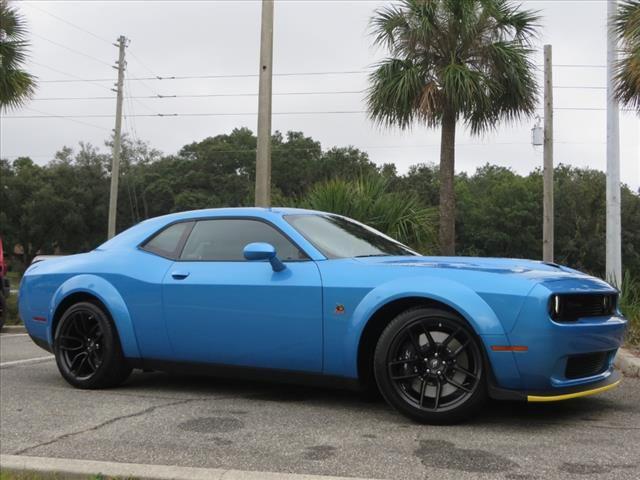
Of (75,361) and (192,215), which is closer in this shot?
(192,215)

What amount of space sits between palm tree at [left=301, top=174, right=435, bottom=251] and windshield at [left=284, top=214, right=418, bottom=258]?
5.78 meters

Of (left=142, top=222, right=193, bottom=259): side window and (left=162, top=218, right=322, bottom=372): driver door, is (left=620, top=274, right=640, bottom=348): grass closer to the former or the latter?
(left=162, top=218, right=322, bottom=372): driver door

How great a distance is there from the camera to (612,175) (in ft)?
38.3

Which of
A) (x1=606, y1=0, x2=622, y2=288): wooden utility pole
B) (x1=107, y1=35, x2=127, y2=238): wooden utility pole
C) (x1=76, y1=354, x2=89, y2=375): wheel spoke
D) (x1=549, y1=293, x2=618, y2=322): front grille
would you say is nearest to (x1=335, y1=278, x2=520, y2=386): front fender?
(x1=549, y1=293, x2=618, y2=322): front grille

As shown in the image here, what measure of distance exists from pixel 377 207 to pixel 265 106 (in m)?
2.61

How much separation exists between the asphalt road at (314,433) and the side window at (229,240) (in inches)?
42.4

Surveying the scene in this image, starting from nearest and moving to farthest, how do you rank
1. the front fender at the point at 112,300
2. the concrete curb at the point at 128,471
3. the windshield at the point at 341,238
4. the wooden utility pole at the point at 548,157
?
the concrete curb at the point at 128,471
the windshield at the point at 341,238
the front fender at the point at 112,300
the wooden utility pole at the point at 548,157

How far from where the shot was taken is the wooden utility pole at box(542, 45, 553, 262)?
1770 centimetres

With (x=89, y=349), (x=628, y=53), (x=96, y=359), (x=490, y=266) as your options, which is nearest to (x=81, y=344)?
(x=89, y=349)

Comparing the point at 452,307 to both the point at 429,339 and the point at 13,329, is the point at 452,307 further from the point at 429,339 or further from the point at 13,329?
the point at 13,329

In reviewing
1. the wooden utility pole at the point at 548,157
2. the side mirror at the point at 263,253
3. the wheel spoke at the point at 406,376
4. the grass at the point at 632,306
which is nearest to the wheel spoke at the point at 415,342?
the wheel spoke at the point at 406,376

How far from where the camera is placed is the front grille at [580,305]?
3863 millimetres

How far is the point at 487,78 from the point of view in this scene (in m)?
13.5

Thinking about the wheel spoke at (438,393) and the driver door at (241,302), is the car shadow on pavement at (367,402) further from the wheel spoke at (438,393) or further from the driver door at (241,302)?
the driver door at (241,302)
